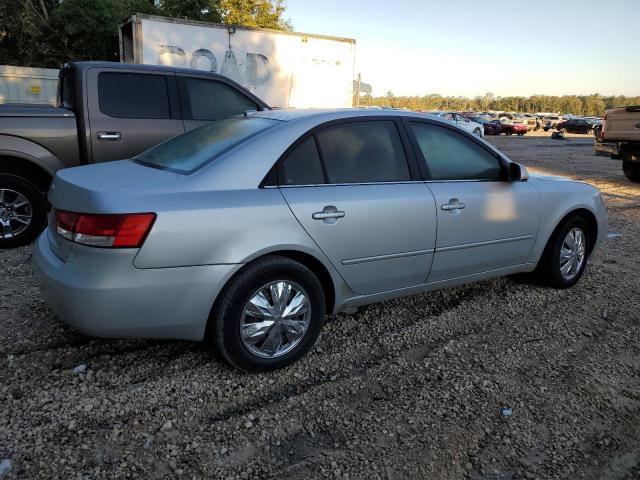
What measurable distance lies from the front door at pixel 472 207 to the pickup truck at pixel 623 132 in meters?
8.35

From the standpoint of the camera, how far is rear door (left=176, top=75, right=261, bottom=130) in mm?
5867

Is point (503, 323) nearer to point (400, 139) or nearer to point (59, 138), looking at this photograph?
point (400, 139)

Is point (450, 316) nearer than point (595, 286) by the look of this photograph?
Yes

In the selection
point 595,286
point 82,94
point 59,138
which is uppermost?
point 82,94

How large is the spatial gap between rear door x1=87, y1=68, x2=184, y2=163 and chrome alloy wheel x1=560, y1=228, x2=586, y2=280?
411cm

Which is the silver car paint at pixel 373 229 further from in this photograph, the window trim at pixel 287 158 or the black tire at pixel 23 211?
the black tire at pixel 23 211

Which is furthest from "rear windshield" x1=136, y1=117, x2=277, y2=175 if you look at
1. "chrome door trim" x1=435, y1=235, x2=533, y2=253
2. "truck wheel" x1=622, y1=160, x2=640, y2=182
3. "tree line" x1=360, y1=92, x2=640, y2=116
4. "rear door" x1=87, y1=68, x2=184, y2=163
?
"tree line" x1=360, y1=92, x2=640, y2=116

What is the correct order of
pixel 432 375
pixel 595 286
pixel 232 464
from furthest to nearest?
pixel 595 286 < pixel 432 375 < pixel 232 464

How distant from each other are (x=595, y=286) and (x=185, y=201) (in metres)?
3.90

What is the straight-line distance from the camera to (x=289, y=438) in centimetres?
252

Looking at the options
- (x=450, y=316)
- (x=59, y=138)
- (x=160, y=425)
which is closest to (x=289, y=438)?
(x=160, y=425)

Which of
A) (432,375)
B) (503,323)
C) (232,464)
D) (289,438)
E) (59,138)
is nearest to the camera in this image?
(232,464)

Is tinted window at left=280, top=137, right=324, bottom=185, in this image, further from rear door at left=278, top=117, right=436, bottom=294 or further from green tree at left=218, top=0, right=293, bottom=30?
green tree at left=218, top=0, right=293, bottom=30

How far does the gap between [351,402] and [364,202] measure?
1194 millimetres
